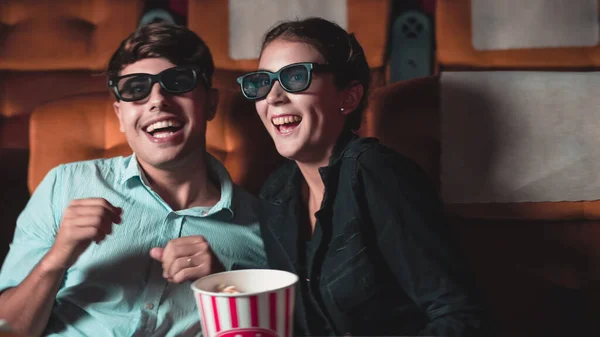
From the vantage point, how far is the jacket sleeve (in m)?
0.88

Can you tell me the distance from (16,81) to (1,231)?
2.21ft

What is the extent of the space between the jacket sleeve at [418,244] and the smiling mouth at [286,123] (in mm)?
149

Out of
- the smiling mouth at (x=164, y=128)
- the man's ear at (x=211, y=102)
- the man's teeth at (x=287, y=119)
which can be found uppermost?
the man's ear at (x=211, y=102)

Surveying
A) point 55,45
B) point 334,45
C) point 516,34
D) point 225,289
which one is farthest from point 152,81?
point 516,34

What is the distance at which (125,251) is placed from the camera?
115 centimetres

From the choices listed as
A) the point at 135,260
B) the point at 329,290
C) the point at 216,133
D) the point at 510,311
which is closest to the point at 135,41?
the point at 216,133

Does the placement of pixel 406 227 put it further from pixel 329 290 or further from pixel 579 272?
pixel 579 272

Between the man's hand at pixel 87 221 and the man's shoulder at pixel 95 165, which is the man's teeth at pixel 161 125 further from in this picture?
the man's hand at pixel 87 221

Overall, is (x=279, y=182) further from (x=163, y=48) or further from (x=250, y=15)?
(x=250, y=15)

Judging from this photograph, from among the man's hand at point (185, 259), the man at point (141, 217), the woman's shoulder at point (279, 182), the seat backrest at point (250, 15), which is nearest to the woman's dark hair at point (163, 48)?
the man at point (141, 217)

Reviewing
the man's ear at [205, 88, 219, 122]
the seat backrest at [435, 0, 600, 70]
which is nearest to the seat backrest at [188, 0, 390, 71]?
the seat backrest at [435, 0, 600, 70]

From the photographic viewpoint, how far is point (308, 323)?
3.43 ft

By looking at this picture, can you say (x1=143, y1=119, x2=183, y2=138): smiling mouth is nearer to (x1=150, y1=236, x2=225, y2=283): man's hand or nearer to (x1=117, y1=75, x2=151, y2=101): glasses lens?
(x1=117, y1=75, x2=151, y2=101): glasses lens

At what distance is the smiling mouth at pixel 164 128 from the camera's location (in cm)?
118
